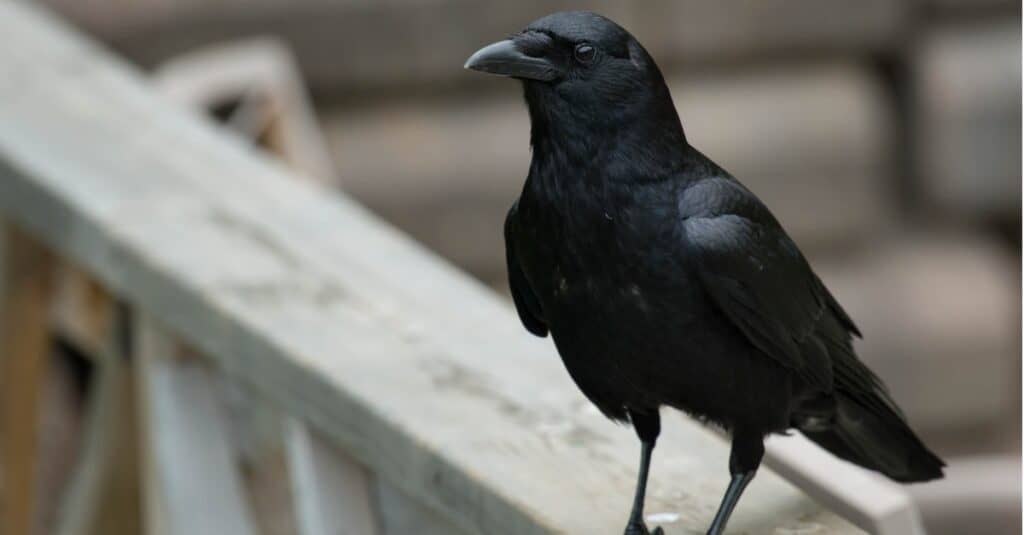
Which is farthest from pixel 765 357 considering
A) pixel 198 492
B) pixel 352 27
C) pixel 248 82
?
pixel 352 27

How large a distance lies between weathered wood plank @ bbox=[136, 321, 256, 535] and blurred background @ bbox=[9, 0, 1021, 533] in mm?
2176

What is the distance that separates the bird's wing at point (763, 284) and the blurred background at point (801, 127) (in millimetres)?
2778

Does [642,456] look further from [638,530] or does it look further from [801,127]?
[801,127]

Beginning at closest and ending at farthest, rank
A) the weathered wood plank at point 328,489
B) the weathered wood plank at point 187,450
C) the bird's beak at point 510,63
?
1. the bird's beak at point 510,63
2. the weathered wood plank at point 328,489
3. the weathered wood plank at point 187,450

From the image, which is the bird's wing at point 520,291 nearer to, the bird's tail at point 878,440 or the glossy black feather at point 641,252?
the glossy black feather at point 641,252

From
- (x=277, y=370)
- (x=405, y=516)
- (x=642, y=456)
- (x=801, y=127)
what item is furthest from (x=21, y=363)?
(x=801, y=127)

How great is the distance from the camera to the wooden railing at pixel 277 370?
173 cm

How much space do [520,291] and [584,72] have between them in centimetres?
28

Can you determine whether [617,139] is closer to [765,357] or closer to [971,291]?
[765,357]

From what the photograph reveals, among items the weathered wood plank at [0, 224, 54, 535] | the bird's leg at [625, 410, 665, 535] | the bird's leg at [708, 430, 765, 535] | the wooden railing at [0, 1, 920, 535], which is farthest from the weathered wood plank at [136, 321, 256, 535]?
the bird's leg at [708, 430, 765, 535]

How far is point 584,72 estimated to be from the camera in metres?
1.55

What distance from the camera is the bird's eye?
154 centimetres

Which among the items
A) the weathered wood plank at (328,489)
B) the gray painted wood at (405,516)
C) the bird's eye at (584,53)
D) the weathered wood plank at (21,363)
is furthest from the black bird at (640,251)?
the weathered wood plank at (21,363)

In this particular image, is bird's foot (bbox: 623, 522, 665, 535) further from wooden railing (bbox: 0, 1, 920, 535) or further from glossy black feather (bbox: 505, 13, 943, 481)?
glossy black feather (bbox: 505, 13, 943, 481)
